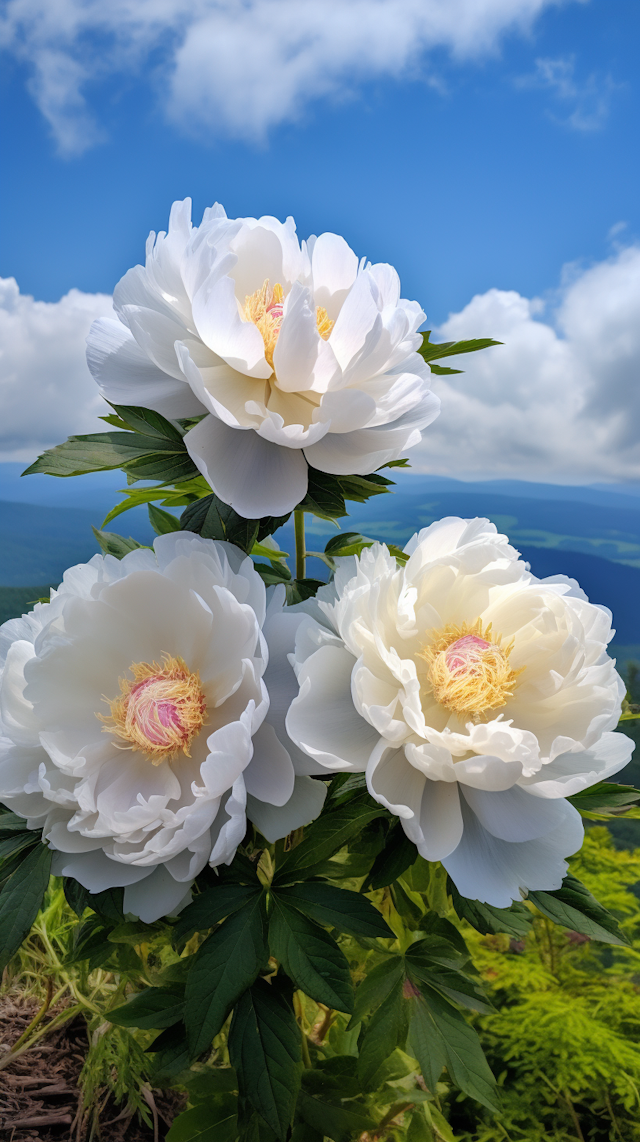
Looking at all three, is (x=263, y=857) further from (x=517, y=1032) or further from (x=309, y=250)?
(x=517, y=1032)

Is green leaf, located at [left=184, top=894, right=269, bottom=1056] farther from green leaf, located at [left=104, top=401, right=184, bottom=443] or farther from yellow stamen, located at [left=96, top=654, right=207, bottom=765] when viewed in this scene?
green leaf, located at [left=104, top=401, right=184, bottom=443]

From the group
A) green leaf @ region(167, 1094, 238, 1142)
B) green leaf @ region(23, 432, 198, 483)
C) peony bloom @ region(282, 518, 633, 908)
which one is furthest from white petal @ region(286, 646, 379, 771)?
green leaf @ region(167, 1094, 238, 1142)

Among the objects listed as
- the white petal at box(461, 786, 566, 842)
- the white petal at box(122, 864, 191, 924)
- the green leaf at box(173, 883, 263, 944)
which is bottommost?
the green leaf at box(173, 883, 263, 944)

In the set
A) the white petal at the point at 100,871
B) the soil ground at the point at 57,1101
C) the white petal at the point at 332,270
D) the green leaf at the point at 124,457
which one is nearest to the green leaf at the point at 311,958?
the white petal at the point at 100,871

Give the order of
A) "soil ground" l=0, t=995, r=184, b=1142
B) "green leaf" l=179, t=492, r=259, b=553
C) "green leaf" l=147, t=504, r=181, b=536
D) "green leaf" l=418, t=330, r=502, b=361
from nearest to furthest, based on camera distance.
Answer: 1. "green leaf" l=179, t=492, r=259, b=553
2. "green leaf" l=418, t=330, r=502, b=361
3. "green leaf" l=147, t=504, r=181, b=536
4. "soil ground" l=0, t=995, r=184, b=1142

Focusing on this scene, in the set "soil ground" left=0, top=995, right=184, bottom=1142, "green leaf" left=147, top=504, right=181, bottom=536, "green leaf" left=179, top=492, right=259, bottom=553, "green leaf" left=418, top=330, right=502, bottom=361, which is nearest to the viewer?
"green leaf" left=179, top=492, right=259, bottom=553

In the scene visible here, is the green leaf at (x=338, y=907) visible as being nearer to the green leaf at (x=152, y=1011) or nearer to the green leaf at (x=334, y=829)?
the green leaf at (x=334, y=829)

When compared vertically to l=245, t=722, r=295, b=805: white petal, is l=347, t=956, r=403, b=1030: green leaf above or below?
below
